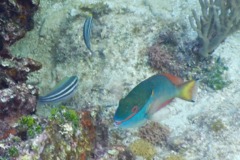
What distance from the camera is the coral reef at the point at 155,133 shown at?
431cm

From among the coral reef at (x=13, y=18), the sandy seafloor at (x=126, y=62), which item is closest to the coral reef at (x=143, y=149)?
the sandy seafloor at (x=126, y=62)

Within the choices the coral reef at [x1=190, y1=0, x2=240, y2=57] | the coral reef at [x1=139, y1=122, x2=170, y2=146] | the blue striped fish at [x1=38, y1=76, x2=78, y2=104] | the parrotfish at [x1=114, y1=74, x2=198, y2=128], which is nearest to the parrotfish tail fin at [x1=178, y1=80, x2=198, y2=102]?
the parrotfish at [x1=114, y1=74, x2=198, y2=128]

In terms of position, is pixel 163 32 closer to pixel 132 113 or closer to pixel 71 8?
pixel 71 8

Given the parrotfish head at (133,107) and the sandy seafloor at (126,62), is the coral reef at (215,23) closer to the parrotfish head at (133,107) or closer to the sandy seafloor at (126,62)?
the sandy seafloor at (126,62)

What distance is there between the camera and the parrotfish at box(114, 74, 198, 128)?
2484 millimetres

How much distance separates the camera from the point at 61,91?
4188mm

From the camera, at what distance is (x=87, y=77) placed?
5.24 m

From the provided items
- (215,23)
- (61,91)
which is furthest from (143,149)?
(215,23)

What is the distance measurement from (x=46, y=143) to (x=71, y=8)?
3.79 m

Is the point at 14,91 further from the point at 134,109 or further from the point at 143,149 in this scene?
the point at 143,149

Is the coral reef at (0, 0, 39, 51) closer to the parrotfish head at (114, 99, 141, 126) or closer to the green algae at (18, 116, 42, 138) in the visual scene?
the green algae at (18, 116, 42, 138)

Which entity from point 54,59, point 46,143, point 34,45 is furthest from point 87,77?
point 46,143

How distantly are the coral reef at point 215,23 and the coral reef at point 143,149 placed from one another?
1.97 m

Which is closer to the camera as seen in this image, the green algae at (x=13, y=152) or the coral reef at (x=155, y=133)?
the green algae at (x=13, y=152)
